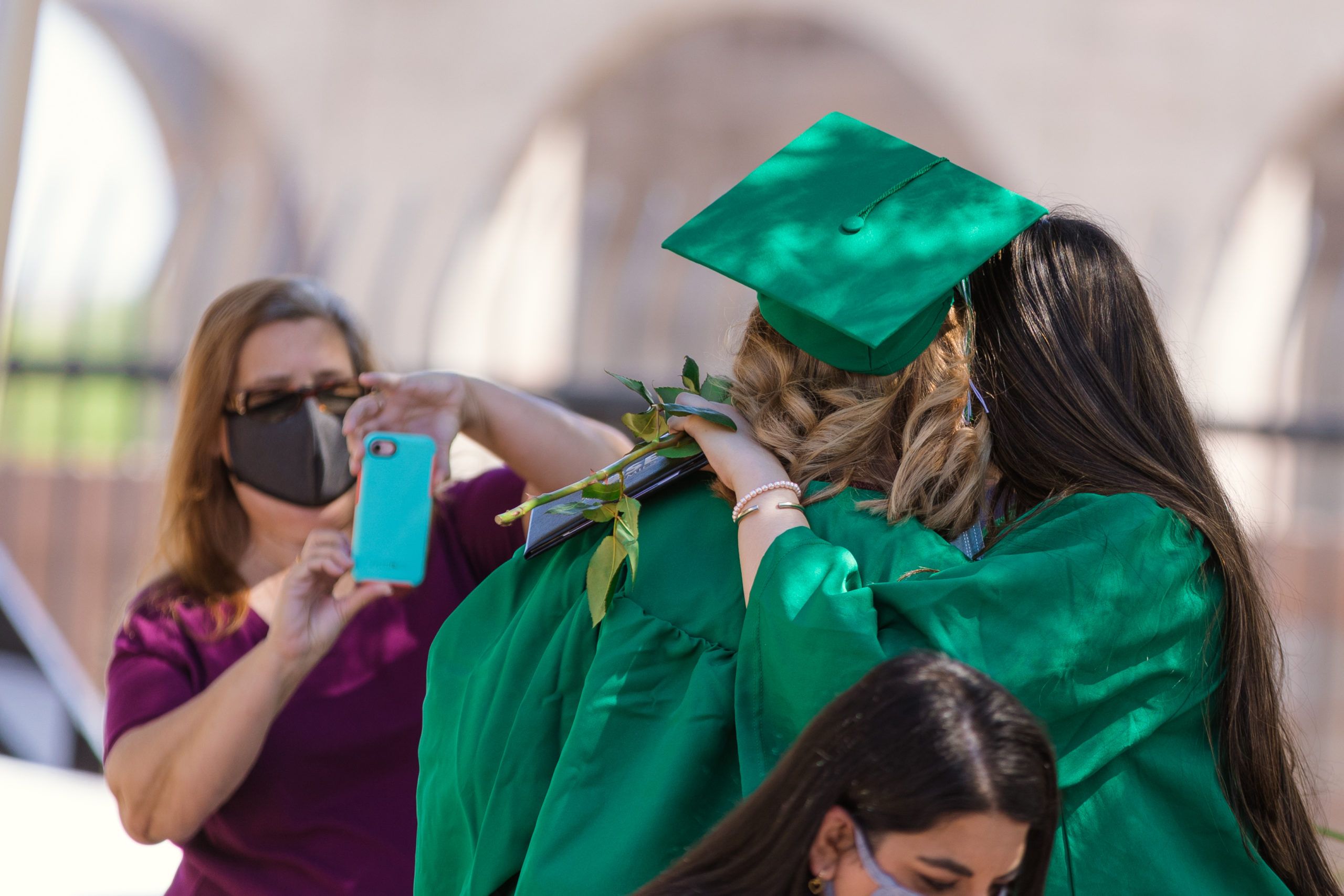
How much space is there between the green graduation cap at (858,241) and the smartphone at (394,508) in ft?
2.20

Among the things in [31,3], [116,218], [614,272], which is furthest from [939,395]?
[614,272]

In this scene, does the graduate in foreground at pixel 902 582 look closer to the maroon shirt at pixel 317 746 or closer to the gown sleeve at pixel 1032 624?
the gown sleeve at pixel 1032 624

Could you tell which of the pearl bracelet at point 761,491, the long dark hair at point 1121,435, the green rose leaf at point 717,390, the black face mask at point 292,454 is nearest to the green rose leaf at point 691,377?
the green rose leaf at point 717,390

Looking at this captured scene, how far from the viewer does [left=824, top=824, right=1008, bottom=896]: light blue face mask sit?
57.2 inches

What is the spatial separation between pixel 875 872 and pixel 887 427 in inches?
23.9

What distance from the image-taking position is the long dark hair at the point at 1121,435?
1728 mm

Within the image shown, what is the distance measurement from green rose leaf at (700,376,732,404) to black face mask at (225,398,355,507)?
2.84 ft

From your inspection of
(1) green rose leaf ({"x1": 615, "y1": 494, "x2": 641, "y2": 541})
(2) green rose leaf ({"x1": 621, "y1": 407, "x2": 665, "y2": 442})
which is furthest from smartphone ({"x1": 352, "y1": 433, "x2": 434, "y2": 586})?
(1) green rose leaf ({"x1": 615, "y1": 494, "x2": 641, "y2": 541})

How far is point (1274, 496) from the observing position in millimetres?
6387

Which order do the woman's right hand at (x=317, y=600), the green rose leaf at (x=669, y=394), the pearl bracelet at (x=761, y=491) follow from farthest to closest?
the woman's right hand at (x=317, y=600), the green rose leaf at (x=669, y=394), the pearl bracelet at (x=761, y=491)

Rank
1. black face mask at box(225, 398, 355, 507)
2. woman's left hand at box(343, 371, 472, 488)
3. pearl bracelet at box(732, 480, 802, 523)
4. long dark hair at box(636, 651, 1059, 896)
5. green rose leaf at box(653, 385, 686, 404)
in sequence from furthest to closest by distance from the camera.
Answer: black face mask at box(225, 398, 355, 507), woman's left hand at box(343, 371, 472, 488), green rose leaf at box(653, 385, 686, 404), pearl bracelet at box(732, 480, 802, 523), long dark hair at box(636, 651, 1059, 896)

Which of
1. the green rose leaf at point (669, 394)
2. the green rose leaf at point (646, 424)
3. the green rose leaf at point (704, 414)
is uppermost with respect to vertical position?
the green rose leaf at point (704, 414)

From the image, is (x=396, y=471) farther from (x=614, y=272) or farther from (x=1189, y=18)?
(x=1189, y=18)

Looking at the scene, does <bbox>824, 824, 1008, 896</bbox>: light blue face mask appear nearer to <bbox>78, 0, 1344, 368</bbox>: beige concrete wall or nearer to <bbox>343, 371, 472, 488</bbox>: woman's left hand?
<bbox>343, 371, 472, 488</bbox>: woman's left hand
